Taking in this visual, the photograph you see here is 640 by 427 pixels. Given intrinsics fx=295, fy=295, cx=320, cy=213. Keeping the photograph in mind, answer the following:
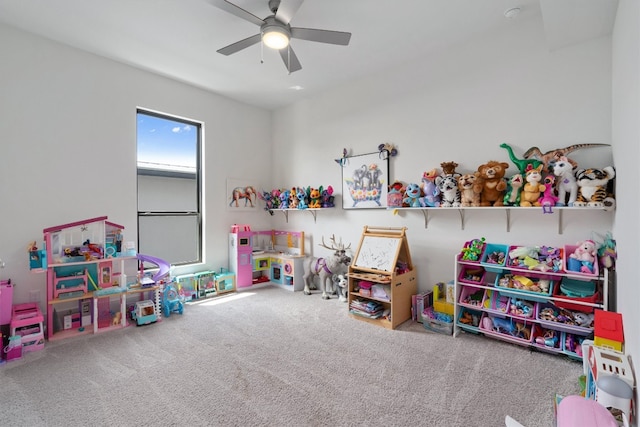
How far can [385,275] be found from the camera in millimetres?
3115

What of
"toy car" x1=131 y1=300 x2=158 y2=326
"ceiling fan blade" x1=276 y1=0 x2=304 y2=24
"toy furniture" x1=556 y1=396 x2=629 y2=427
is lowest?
"toy car" x1=131 y1=300 x2=158 y2=326

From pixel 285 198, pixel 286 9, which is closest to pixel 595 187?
pixel 286 9

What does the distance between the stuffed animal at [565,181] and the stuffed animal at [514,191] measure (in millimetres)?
247

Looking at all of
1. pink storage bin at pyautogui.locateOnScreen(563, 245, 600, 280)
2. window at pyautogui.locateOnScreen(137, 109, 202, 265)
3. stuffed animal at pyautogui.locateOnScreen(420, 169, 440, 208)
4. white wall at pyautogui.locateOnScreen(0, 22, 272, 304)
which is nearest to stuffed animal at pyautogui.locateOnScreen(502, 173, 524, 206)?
pink storage bin at pyautogui.locateOnScreen(563, 245, 600, 280)

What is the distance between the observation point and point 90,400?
1889mm

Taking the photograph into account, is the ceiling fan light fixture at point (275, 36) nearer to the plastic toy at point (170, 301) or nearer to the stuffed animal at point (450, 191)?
the stuffed animal at point (450, 191)

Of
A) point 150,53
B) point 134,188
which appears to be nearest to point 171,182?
point 134,188

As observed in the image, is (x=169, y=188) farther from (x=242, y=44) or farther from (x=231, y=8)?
(x=231, y=8)

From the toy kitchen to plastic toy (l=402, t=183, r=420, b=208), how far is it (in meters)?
1.91

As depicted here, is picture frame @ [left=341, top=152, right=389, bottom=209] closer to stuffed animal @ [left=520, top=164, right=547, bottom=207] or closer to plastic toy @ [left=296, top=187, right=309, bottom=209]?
plastic toy @ [left=296, top=187, right=309, bottom=209]

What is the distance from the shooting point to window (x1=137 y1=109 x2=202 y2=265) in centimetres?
386

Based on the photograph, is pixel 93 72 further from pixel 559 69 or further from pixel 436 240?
pixel 559 69

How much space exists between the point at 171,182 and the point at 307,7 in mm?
3124

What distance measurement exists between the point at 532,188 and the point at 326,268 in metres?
2.41
